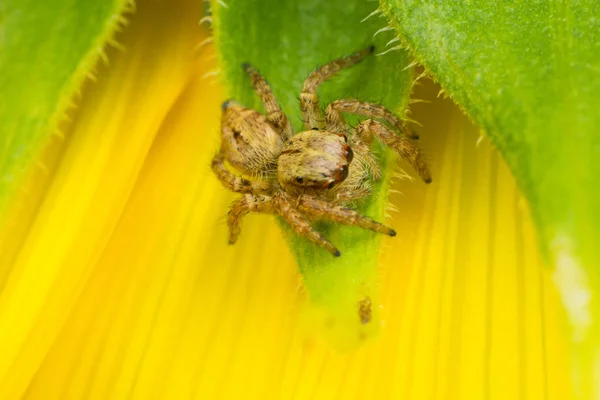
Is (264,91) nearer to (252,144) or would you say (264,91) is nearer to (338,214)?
(338,214)

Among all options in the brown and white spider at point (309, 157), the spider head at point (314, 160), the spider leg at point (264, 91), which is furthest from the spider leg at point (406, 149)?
the spider head at point (314, 160)

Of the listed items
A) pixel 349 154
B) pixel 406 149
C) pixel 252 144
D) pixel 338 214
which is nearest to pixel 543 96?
pixel 406 149

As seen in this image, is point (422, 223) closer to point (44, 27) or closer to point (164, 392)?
point (164, 392)

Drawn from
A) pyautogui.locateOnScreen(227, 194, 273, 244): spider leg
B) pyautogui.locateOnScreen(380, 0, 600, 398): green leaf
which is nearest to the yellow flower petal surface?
pyautogui.locateOnScreen(227, 194, 273, 244): spider leg

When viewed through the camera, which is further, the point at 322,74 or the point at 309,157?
the point at 309,157

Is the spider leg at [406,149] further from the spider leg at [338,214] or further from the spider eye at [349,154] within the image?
the spider eye at [349,154]

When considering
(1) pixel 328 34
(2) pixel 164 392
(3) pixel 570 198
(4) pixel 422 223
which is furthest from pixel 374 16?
(2) pixel 164 392

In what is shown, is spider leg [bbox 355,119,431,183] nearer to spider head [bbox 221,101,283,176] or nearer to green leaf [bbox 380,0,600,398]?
green leaf [bbox 380,0,600,398]
